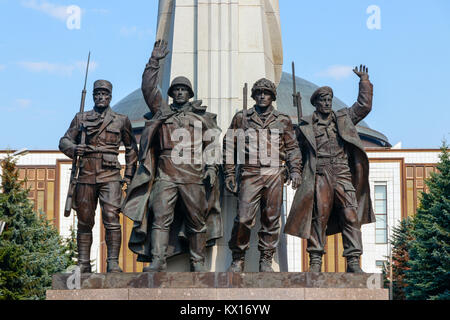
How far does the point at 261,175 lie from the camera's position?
16359 millimetres

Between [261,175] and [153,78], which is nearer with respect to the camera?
[261,175]

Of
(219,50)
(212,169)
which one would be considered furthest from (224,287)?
(219,50)

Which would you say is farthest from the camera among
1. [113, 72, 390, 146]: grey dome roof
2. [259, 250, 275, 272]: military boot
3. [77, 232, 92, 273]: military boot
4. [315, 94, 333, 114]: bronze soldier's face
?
[113, 72, 390, 146]: grey dome roof

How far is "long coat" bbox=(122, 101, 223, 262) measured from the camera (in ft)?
54.6

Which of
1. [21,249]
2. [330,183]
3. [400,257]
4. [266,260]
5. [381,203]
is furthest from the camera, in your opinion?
[381,203]

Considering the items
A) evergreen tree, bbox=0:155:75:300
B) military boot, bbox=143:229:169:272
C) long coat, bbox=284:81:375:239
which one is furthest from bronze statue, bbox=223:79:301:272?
evergreen tree, bbox=0:155:75:300

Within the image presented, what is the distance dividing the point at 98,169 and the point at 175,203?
4.40 ft

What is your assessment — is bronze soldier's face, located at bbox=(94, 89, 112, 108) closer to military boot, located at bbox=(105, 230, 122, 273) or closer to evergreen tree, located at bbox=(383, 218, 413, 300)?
military boot, located at bbox=(105, 230, 122, 273)

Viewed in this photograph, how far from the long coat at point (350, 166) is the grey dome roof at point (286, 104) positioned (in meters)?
44.9

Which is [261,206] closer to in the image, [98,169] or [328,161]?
[328,161]
